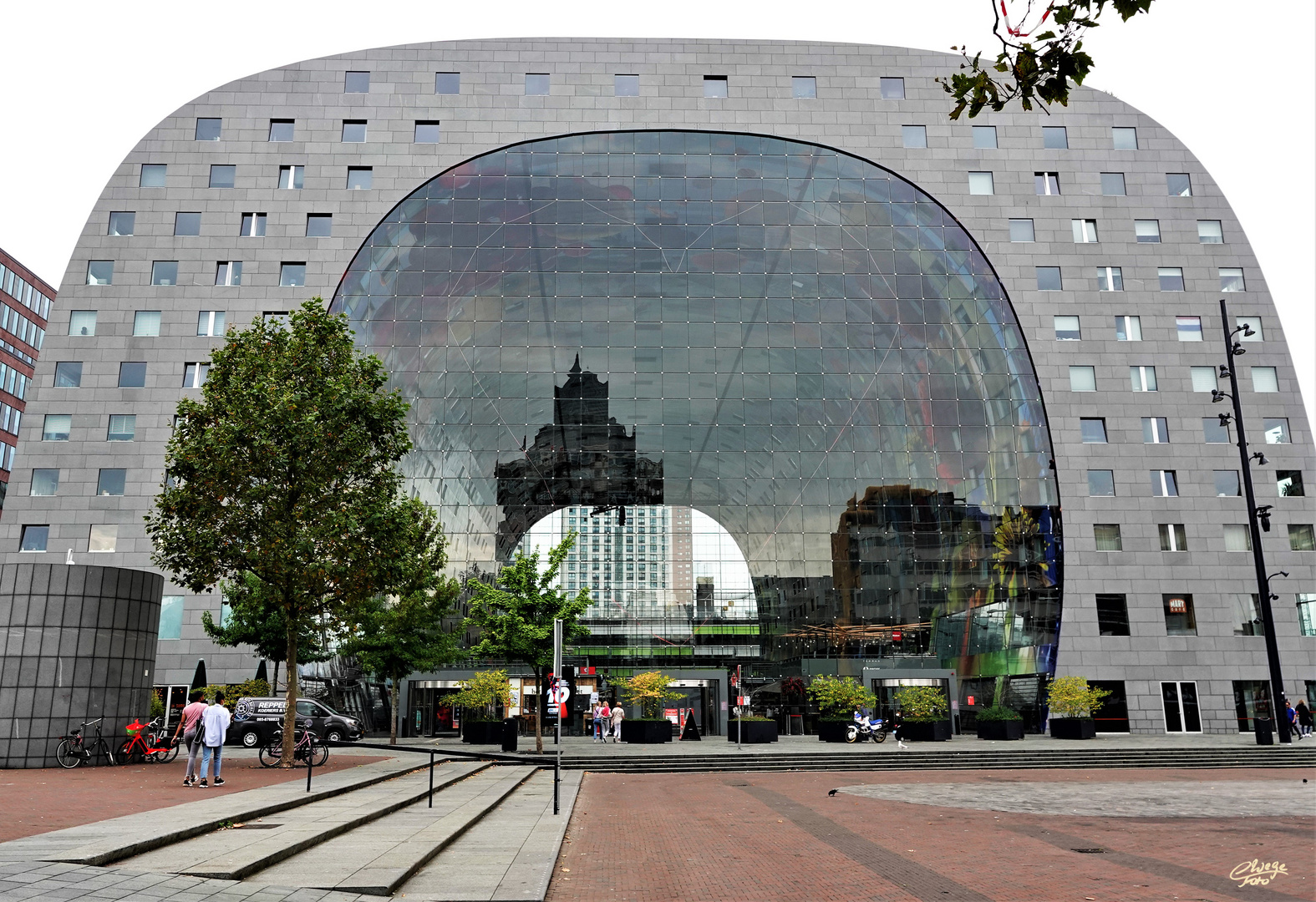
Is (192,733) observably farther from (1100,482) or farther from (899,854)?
(1100,482)

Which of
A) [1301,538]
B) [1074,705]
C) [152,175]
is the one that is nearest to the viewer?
[1074,705]

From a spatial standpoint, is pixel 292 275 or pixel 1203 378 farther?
pixel 1203 378

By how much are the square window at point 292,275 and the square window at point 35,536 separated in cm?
1546

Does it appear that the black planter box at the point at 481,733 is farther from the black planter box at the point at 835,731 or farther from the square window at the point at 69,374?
the square window at the point at 69,374

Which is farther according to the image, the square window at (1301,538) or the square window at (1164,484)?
the square window at (1164,484)

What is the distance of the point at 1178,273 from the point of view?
161 ft

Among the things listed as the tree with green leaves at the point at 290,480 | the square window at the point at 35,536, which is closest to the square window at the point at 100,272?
the square window at the point at 35,536

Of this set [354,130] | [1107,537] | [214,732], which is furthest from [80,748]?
[1107,537]

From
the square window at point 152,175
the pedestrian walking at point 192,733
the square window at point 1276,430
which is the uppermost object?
the square window at point 152,175

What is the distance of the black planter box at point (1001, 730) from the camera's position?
127 feet

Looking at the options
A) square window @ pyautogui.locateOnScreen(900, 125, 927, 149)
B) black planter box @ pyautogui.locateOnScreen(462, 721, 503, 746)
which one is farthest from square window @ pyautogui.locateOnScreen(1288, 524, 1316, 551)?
black planter box @ pyautogui.locateOnScreen(462, 721, 503, 746)

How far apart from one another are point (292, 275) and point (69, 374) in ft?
37.2

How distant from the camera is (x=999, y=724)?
128 feet

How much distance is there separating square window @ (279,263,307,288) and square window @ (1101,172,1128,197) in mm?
40842
